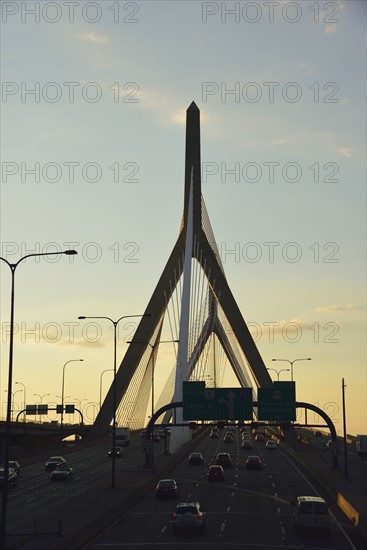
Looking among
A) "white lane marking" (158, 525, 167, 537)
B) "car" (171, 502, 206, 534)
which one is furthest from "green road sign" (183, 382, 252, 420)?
"car" (171, 502, 206, 534)

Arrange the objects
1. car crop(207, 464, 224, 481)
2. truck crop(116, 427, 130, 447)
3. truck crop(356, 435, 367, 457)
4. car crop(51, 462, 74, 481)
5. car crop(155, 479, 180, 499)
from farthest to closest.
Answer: truck crop(116, 427, 130, 447) < truck crop(356, 435, 367, 457) < car crop(51, 462, 74, 481) < car crop(207, 464, 224, 481) < car crop(155, 479, 180, 499)

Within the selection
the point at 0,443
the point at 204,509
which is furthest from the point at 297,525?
the point at 0,443

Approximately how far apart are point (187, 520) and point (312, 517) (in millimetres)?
5342

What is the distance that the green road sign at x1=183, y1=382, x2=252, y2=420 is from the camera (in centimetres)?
6569

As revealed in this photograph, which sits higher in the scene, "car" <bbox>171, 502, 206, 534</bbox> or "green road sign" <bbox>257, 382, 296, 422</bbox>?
"green road sign" <bbox>257, 382, 296, 422</bbox>

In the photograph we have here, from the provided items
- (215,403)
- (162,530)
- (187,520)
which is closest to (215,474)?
(215,403)

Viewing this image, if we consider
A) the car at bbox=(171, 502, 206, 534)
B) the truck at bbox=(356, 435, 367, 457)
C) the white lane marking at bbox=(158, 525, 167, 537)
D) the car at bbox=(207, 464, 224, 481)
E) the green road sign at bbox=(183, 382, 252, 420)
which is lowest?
the truck at bbox=(356, 435, 367, 457)

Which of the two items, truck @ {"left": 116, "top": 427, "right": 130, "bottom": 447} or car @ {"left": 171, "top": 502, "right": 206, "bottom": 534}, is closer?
car @ {"left": 171, "top": 502, "right": 206, "bottom": 534}

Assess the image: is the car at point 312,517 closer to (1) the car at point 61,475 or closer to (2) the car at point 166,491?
(2) the car at point 166,491

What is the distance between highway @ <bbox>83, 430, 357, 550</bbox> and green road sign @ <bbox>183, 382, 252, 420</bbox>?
468 cm

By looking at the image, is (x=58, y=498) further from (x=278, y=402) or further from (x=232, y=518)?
(x=278, y=402)

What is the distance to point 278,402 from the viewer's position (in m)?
67.4

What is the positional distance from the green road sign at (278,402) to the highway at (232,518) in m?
4.66

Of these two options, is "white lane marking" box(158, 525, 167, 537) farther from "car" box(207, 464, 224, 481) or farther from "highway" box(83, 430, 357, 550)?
"car" box(207, 464, 224, 481)
